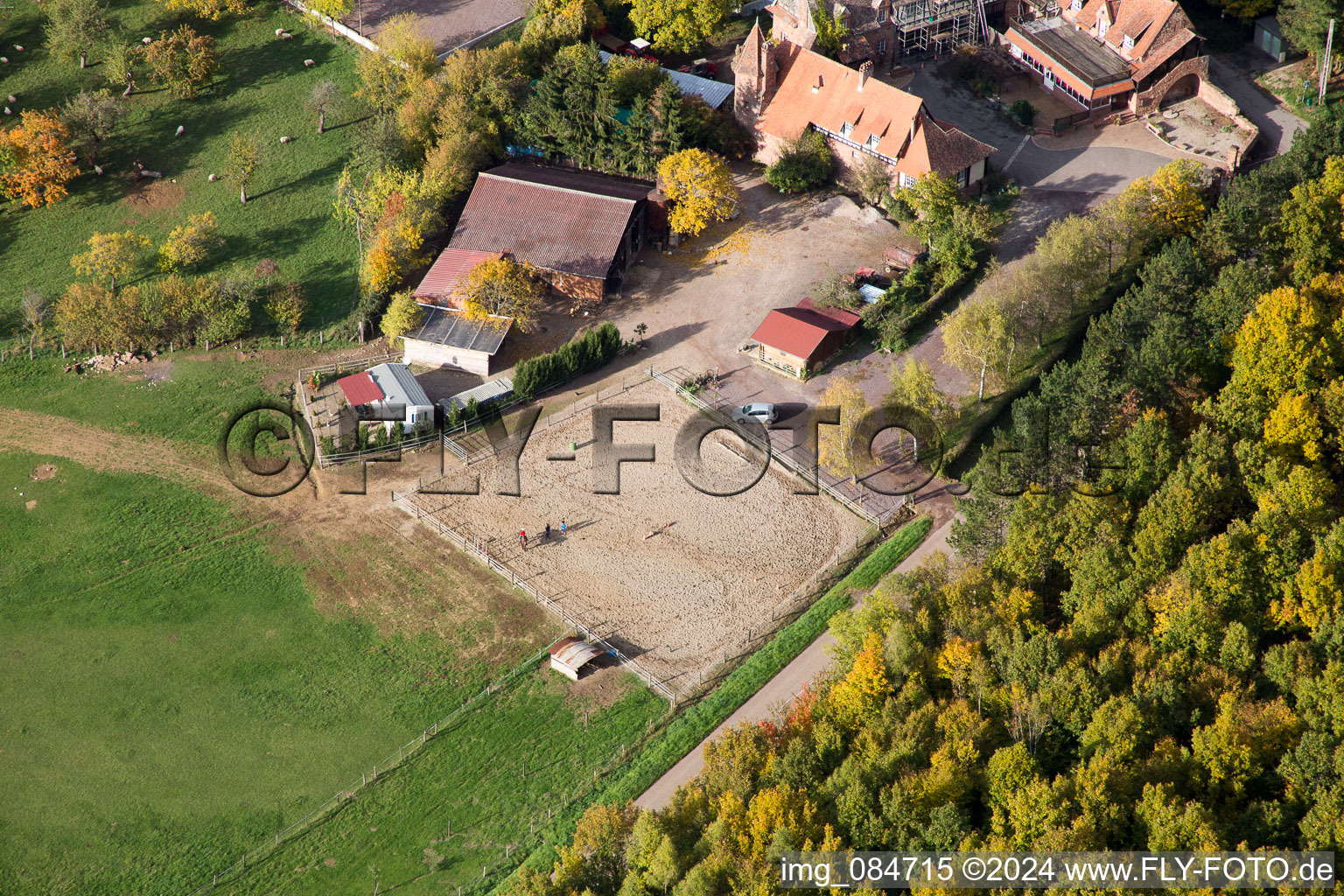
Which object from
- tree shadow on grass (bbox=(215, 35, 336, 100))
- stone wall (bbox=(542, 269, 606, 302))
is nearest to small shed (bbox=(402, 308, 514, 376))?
stone wall (bbox=(542, 269, 606, 302))

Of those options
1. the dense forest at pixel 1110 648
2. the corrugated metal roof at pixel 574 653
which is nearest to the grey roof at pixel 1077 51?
the dense forest at pixel 1110 648

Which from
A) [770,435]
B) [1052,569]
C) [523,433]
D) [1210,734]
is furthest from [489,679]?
[1210,734]

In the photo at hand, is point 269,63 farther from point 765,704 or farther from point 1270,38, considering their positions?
point 1270,38

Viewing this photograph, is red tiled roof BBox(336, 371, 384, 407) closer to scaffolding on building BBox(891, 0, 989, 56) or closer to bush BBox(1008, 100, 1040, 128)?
scaffolding on building BBox(891, 0, 989, 56)

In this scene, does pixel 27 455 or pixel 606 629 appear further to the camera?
pixel 27 455

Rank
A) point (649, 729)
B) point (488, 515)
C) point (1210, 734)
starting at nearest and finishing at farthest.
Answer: point (1210, 734) → point (649, 729) → point (488, 515)

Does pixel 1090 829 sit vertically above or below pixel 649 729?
above

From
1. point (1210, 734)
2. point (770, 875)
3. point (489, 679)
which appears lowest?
point (489, 679)

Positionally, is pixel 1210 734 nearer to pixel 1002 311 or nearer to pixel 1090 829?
pixel 1090 829
